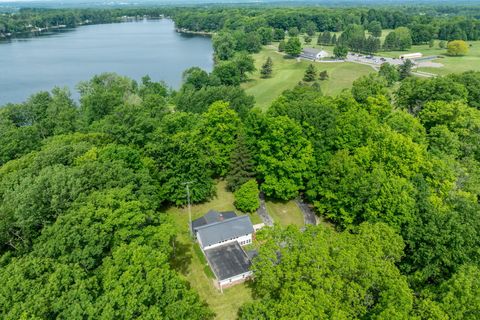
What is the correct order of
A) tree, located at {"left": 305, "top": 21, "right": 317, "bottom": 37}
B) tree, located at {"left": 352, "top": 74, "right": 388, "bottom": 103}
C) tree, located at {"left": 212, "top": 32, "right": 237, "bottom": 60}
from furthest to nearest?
tree, located at {"left": 305, "top": 21, "right": 317, "bottom": 37}
tree, located at {"left": 212, "top": 32, "right": 237, "bottom": 60}
tree, located at {"left": 352, "top": 74, "right": 388, "bottom": 103}

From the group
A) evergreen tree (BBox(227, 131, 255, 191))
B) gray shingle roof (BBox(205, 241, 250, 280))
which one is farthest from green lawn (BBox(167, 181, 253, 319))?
evergreen tree (BBox(227, 131, 255, 191))

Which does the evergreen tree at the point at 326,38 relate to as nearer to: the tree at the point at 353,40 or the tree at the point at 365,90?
the tree at the point at 353,40

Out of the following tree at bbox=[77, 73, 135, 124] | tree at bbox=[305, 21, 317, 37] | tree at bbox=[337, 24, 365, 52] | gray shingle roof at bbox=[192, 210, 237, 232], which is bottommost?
gray shingle roof at bbox=[192, 210, 237, 232]

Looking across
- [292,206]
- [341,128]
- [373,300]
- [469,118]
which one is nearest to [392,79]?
[469,118]

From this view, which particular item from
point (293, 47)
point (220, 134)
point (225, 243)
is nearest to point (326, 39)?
point (293, 47)

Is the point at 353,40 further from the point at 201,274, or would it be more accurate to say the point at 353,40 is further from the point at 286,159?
the point at 201,274

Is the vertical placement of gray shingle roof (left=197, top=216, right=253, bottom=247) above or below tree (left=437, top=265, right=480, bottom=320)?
below

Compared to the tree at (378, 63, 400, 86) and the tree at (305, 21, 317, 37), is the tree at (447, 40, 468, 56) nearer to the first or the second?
the tree at (378, 63, 400, 86)
